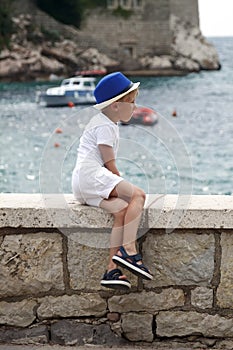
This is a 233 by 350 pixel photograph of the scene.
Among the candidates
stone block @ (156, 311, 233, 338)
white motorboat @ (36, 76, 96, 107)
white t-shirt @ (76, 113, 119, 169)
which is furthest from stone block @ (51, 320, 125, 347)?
white motorboat @ (36, 76, 96, 107)

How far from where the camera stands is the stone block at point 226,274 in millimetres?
3982

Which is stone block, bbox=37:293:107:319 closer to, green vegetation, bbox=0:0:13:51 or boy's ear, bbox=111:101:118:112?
boy's ear, bbox=111:101:118:112

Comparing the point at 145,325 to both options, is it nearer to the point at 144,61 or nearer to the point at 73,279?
the point at 73,279

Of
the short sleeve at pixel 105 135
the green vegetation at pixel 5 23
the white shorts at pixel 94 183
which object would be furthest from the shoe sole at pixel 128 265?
the green vegetation at pixel 5 23

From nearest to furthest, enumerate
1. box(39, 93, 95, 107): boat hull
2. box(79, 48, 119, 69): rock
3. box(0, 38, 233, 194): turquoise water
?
box(0, 38, 233, 194): turquoise water < box(39, 93, 95, 107): boat hull < box(79, 48, 119, 69): rock

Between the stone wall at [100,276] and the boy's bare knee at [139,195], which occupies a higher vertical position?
the boy's bare knee at [139,195]

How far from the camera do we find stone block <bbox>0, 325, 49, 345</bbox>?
412 centimetres

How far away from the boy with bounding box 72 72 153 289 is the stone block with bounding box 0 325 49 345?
482mm

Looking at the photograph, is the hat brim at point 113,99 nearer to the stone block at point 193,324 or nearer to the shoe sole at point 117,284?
the shoe sole at point 117,284

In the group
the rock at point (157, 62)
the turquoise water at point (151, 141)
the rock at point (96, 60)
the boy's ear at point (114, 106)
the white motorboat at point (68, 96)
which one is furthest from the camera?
the rock at point (157, 62)

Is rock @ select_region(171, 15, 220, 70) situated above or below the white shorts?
below

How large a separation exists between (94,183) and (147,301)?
0.67 meters

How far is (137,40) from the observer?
2808 inches

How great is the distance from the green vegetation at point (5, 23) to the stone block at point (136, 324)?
2492 inches
